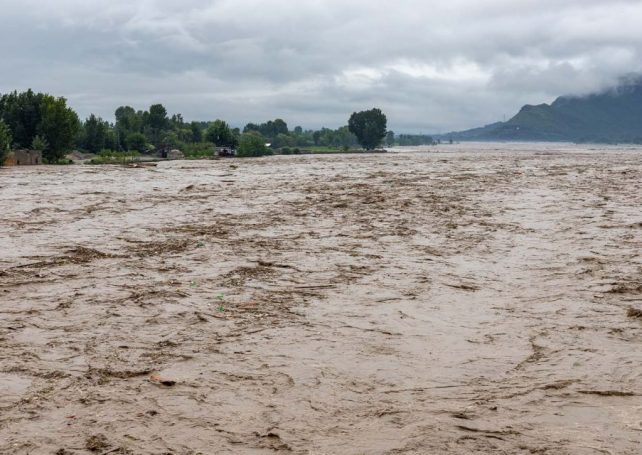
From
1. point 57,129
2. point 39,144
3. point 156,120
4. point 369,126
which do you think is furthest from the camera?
point 369,126

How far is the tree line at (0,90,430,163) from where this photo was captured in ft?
212

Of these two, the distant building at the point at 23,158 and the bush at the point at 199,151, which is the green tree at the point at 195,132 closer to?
the bush at the point at 199,151

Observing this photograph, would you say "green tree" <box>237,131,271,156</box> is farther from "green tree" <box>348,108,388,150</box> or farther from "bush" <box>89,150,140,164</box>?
"green tree" <box>348,108,388,150</box>

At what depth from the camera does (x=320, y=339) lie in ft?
22.2

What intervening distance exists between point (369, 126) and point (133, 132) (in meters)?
57.6

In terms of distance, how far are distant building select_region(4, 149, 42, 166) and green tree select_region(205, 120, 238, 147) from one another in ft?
150

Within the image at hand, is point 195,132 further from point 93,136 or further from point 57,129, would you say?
point 57,129

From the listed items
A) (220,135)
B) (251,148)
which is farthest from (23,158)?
(220,135)

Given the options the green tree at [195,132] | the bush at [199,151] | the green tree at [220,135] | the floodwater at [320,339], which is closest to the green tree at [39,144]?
the bush at [199,151]

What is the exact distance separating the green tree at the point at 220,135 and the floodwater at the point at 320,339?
297 ft

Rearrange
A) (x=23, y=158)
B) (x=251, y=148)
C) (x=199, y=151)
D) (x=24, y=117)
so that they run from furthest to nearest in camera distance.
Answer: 1. (x=251, y=148)
2. (x=199, y=151)
3. (x=24, y=117)
4. (x=23, y=158)

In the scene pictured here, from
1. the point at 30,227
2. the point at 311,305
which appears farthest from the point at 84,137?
the point at 311,305

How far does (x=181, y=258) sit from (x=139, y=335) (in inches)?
163

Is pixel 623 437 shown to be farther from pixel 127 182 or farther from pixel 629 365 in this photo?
pixel 127 182
